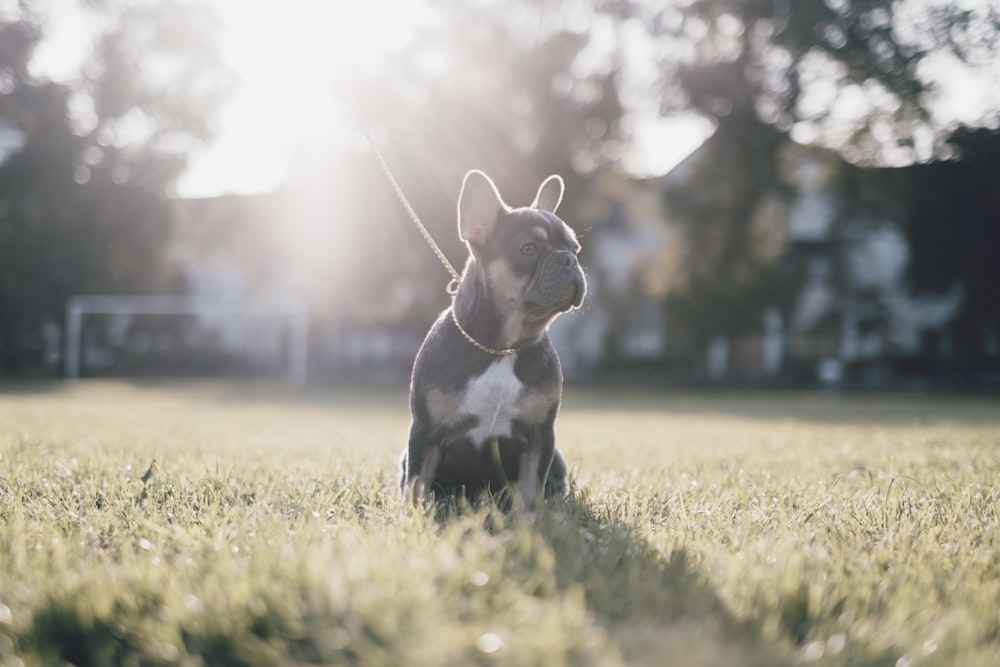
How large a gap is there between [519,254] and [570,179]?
2420 centimetres

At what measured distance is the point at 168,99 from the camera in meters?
31.3

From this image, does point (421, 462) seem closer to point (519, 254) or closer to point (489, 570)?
point (519, 254)

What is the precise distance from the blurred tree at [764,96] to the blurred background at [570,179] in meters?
0.08

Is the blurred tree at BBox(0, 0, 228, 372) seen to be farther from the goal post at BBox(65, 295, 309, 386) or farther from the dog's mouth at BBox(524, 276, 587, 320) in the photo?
the dog's mouth at BBox(524, 276, 587, 320)

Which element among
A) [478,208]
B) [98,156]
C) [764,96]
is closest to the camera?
[478,208]

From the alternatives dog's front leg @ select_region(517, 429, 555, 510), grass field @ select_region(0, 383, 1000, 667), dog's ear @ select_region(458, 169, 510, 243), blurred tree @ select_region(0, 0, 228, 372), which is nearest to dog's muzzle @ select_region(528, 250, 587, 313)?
dog's ear @ select_region(458, 169, 510, 243)

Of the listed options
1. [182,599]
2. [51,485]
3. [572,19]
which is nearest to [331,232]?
[572,19]

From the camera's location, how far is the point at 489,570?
7.55 feet

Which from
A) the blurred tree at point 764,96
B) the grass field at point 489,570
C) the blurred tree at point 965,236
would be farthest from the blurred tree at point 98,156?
the grass field at point 489,570

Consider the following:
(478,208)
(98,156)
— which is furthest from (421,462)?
(98,156)

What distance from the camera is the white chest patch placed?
3.81 metres

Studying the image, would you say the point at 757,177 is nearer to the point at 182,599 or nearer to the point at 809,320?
the point at 809,320

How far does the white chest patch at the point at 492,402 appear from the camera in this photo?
3.81 meters

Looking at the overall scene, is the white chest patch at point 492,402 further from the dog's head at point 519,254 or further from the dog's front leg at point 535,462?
the dog's head at point 519,254
